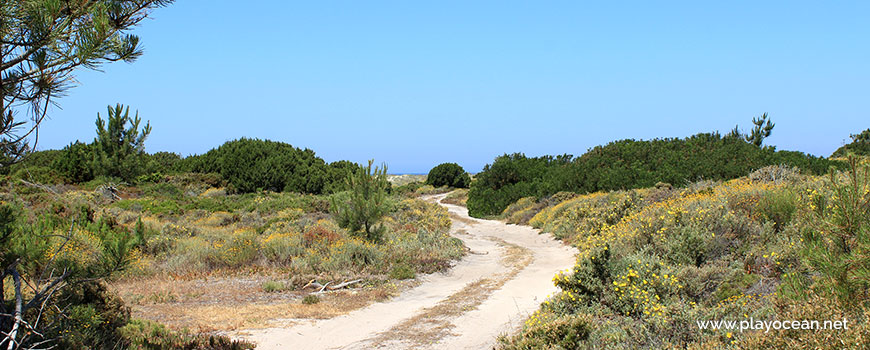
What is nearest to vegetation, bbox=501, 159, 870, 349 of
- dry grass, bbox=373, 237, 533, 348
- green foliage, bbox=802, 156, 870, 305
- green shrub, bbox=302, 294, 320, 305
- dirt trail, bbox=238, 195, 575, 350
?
green foliage, bbox=802, 156, 870, 305

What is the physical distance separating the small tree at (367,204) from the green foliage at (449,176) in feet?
143

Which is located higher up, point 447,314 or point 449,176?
point 449,176

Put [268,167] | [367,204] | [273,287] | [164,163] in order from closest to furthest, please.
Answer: [273,287], [367,204], [268,167], [164,163]

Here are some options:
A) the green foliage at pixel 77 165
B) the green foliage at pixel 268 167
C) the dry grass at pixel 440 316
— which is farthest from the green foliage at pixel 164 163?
the dry grass at pixel 440 316

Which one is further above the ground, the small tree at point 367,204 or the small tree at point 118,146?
the small tree at point 118,146

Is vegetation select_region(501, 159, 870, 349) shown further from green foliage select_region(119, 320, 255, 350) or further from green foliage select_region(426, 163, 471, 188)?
green foliage select_region(426, 163, 471, 188)

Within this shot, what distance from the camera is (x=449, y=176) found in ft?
193

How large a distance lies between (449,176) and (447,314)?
51105mm

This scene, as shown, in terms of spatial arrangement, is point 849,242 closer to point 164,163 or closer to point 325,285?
point 325,285

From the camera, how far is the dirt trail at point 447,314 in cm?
634

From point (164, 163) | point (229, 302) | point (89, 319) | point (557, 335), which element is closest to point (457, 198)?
point (164, 163)

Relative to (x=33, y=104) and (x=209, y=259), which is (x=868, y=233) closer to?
(x=33, y=104)

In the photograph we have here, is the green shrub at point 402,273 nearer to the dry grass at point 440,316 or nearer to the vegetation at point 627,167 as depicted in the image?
the dry grass at point 440,316

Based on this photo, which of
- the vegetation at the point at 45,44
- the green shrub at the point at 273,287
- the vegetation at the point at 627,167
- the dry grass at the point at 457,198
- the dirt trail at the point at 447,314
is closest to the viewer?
the vegetation at the point at 45,44
